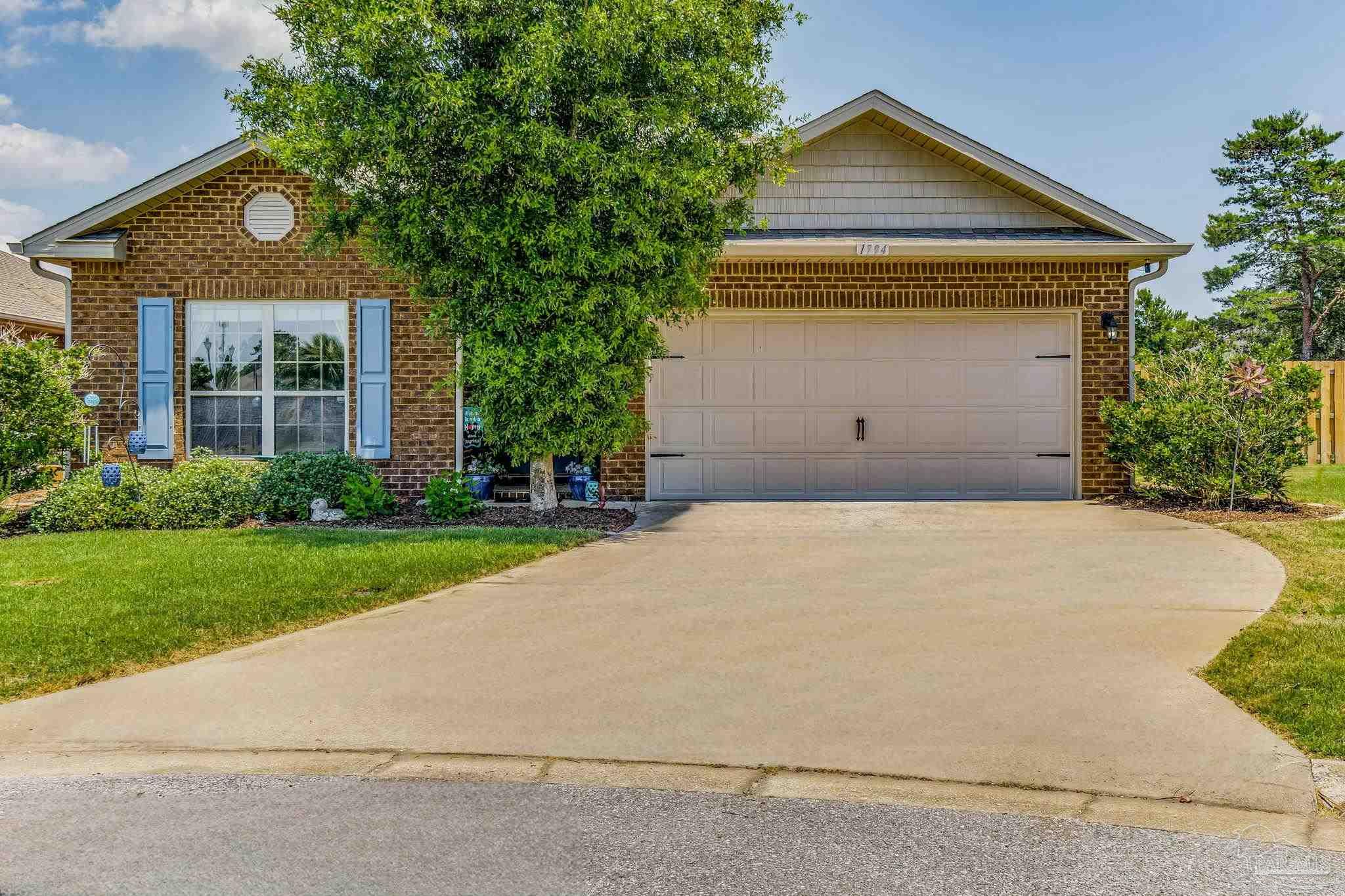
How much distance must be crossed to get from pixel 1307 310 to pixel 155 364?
96.9 feet

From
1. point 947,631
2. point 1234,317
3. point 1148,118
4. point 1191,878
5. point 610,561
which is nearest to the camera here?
point 1191,878

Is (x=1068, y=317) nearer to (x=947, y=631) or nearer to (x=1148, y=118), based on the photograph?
(x=947, y=631)

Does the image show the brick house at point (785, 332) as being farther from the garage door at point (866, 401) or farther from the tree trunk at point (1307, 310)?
the tree trunk at point (1307, 310)

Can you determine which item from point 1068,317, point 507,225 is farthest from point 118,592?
point 1068,317

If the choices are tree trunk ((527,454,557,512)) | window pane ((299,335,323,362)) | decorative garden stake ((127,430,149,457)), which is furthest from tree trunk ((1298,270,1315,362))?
decorative garden stake ((127,430,149,457))

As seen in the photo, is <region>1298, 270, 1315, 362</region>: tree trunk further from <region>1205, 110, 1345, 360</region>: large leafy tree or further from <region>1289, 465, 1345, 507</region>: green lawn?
<region>1289, 465, 1345, 507</region>: green lawn

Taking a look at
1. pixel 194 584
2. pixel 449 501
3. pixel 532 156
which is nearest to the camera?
pixel 194 584

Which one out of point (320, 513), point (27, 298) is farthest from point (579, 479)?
point (27, 298)

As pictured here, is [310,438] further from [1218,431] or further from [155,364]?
[1218,431]

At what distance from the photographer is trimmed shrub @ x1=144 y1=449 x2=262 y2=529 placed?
10.2 metres

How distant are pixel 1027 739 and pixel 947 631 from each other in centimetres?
192

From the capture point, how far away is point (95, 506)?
10195mm

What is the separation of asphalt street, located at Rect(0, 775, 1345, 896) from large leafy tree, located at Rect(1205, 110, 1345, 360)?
29022 millimetres

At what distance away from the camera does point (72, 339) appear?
1151 cm
